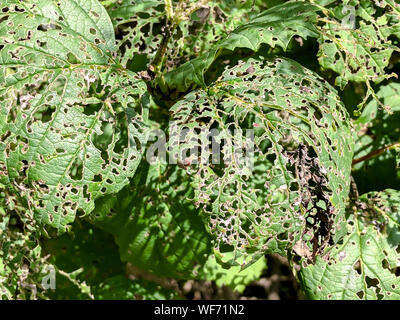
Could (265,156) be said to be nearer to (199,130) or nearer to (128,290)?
(199,130)

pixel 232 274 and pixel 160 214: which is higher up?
pixel 160 214

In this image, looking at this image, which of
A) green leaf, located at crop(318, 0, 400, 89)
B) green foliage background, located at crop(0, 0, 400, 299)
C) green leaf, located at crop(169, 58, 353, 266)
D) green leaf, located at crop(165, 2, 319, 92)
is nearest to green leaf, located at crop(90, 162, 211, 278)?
green foliage background, located at crop(0, 0, 400, 299)

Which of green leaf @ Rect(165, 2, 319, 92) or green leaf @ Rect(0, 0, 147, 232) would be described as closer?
green leaf @ Rect(0, 0, 147, 232)

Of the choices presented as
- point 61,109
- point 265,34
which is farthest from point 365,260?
point 61,109

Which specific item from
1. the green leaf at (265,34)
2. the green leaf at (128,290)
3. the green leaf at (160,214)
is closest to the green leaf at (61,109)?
the green leaf at (265,34)

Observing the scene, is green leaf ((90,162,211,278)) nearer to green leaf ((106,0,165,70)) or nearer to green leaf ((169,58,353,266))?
green leaf ((169,58,353,266))
